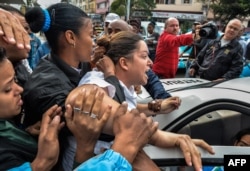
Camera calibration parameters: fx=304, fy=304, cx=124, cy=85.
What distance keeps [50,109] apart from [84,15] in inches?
25.2

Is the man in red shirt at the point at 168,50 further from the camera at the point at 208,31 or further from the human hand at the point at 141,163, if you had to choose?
the human hand at the point at 141,163

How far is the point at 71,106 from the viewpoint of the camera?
1.00 metres

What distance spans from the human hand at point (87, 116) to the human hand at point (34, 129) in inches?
8.1

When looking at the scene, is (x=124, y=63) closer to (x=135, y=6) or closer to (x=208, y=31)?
(x=208, y=31)

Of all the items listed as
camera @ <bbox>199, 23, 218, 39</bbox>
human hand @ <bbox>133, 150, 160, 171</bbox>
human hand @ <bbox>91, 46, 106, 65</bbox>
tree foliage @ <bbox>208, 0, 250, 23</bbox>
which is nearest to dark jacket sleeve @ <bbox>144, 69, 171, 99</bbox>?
human hand @ <bbox>91, 46, 106, 65</bbox>

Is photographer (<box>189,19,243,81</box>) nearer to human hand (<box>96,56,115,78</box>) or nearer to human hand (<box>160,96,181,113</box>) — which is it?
human hand (<box>160,96,181,113</box>)

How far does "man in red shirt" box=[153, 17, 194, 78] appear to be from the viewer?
4199mm

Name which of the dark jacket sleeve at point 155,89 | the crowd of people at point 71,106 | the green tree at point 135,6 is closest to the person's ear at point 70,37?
the crowd of people at point 71,106

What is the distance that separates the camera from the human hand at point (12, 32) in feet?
3.88

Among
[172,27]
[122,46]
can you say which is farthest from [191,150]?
[172,27]

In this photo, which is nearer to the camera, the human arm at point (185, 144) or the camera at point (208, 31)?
the human arm at point (185, 144)

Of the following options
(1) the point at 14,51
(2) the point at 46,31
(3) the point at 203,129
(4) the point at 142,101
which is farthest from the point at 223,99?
(1) the point at 14,51

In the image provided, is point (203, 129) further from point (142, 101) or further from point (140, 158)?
point (140, 158)

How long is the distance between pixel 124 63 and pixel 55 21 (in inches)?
17.3
